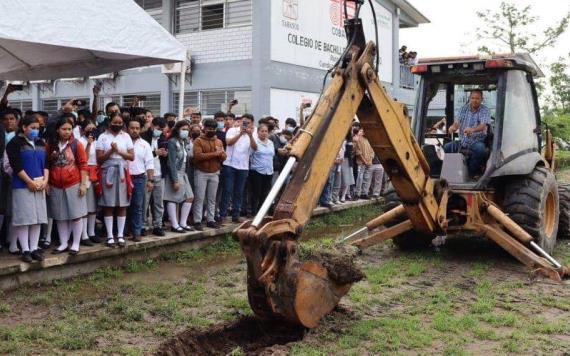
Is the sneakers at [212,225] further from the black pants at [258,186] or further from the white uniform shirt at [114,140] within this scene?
the white uniform shirt at [114,140]

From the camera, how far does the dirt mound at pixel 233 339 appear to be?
477cm

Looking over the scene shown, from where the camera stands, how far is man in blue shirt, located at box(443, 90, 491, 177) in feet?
25.4

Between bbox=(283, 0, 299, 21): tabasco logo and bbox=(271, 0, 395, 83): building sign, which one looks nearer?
bbox=(271, 0, 395, 83): building sign

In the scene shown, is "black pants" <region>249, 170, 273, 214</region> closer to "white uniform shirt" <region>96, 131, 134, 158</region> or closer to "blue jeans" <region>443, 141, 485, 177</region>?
"white uniform shirt" <region>96, 131, 134, 158</region>

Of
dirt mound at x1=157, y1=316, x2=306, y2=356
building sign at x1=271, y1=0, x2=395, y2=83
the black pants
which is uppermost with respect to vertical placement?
building sign at x1=271, y1=0, x2=395, y2=83

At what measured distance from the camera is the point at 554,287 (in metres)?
6.51

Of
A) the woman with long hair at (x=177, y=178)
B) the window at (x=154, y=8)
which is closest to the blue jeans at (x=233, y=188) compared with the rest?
the woman with long hair at (x=177, y=178)

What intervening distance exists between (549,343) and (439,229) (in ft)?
8.17

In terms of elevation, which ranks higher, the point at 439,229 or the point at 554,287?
the point at 439,229

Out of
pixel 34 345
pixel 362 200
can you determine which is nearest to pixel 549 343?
pixel 34 345

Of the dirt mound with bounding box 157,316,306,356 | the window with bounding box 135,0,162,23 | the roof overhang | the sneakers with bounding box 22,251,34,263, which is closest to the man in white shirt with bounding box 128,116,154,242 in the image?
the sneakers with bounding box 22,251,34,263

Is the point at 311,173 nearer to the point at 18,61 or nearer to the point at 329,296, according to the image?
the point at 329,296

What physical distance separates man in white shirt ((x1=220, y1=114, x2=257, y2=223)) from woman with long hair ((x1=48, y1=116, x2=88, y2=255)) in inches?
110

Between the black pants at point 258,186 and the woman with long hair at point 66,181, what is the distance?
11.6ft
